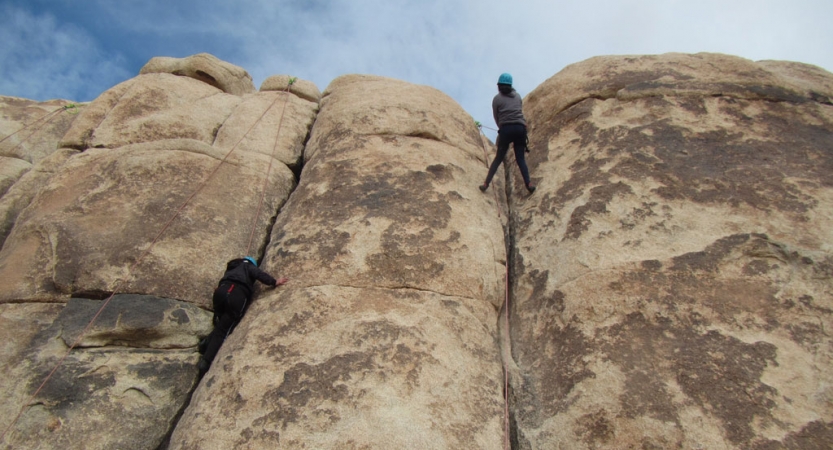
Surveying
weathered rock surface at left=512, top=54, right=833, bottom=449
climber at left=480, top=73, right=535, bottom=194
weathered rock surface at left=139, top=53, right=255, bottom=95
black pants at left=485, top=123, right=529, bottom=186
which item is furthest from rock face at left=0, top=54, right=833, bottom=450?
weathered rock surface at left=139, top=53, right=255, bottom=95

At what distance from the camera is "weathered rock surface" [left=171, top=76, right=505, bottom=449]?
12.6ft

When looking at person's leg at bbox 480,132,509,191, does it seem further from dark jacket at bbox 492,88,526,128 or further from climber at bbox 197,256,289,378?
climber at bbox 197,256,289,378

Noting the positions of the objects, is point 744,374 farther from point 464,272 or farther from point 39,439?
point 39,439

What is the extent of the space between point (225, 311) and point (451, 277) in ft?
7.16

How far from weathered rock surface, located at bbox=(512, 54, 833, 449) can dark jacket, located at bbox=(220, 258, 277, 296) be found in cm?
241

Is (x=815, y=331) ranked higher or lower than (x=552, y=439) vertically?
higher

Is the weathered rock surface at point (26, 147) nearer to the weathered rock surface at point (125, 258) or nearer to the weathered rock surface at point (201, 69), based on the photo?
the weathered rock surface at point (125, 258)

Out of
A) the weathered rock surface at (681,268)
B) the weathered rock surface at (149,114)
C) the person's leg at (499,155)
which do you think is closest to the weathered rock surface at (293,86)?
the weathered rock surface at (149,114)

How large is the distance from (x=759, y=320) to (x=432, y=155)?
3.87 meters

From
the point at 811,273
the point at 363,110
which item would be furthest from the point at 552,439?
the point at 363,110

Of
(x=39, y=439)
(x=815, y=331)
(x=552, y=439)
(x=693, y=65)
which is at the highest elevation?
(x=693, y=65)

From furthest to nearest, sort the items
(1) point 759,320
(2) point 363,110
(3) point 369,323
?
(2) point 363,110 → (3) point 369,323 → (1) point 759,320

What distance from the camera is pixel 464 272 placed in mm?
5180

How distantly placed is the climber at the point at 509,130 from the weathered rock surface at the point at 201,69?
17.7ft
